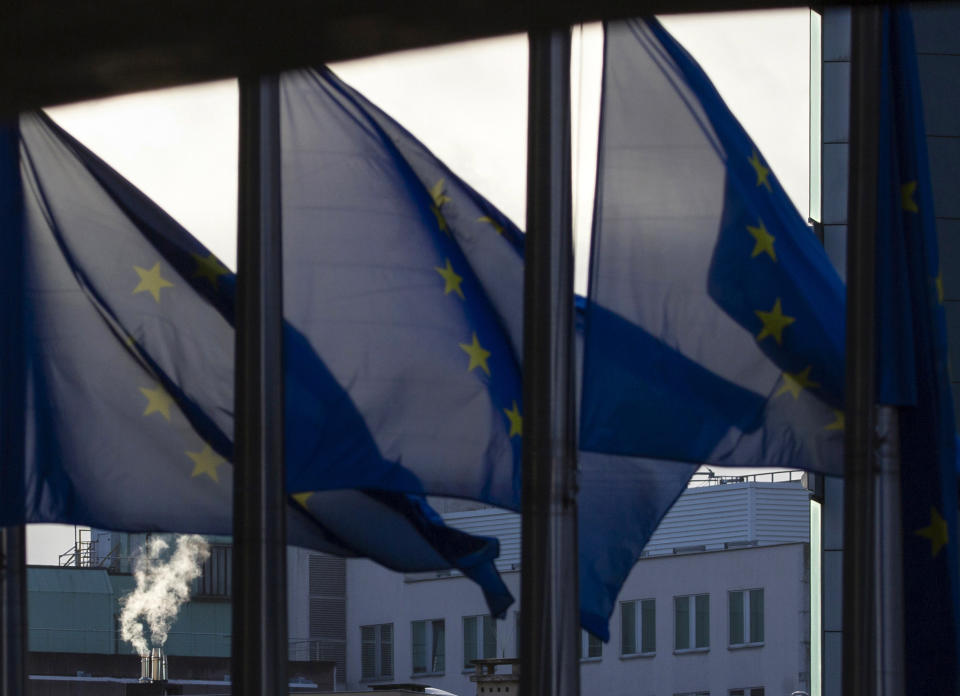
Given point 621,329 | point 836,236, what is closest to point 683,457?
point 621,329

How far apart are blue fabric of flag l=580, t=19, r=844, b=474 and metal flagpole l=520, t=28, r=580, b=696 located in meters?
0.63

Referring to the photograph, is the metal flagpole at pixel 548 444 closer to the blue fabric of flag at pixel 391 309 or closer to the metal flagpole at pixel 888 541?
the blue fabric of flag at pixel 391 309

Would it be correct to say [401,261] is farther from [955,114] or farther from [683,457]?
[955,114]

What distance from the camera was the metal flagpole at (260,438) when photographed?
51.0 ft

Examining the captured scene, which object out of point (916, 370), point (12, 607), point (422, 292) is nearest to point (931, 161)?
point (916, 370)

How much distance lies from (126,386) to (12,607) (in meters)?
2.51

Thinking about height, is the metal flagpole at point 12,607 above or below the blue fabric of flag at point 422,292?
below

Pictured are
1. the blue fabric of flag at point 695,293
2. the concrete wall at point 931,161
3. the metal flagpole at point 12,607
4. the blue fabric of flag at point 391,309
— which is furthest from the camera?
the concrete wall at point 931,161

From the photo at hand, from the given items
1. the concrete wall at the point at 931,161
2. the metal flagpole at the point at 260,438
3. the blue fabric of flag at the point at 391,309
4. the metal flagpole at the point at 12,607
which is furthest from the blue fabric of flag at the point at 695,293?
the concrete wall at the point at 931,161

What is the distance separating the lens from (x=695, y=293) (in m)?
15.1

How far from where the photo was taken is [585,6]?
16.1 m

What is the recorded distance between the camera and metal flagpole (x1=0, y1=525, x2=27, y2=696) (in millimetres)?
16422

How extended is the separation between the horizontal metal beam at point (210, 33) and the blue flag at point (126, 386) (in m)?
1.28

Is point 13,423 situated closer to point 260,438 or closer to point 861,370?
point 260,438
